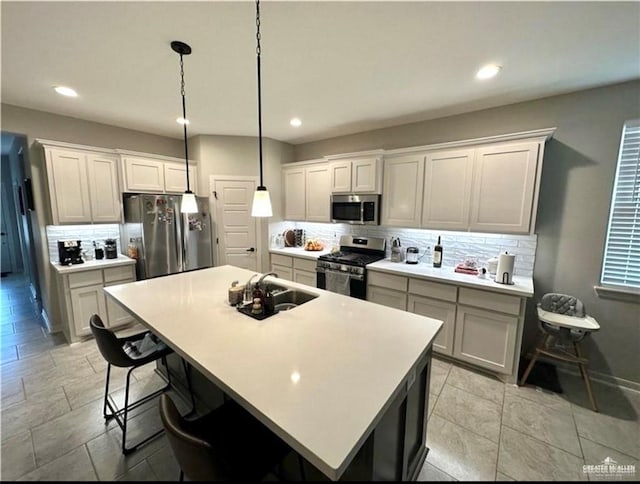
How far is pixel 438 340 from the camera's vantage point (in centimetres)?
272

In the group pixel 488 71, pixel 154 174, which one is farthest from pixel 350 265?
pixel 154 174

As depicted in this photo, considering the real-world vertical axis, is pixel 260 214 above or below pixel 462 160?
below

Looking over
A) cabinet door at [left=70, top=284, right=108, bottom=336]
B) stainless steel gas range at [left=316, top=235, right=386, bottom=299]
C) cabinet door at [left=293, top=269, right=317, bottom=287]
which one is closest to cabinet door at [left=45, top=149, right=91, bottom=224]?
cabinet door at [left=70, top=284, right=108, bottom=336]

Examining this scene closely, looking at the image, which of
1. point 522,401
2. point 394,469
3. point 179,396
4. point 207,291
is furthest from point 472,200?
point 179,396

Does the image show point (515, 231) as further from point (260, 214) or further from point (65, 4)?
point (65, 4)

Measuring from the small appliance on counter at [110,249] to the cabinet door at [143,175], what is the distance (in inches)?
27.7

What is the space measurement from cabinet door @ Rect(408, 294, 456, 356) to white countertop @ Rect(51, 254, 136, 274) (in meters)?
3.44

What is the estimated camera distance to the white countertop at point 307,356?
2.69 ft

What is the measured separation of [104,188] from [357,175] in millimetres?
3186

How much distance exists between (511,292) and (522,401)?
89cm

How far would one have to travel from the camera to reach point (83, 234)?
3.33 metres

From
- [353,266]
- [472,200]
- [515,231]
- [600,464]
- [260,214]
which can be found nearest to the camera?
[600,464]

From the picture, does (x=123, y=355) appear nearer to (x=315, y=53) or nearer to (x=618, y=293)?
(x=315, y=53)

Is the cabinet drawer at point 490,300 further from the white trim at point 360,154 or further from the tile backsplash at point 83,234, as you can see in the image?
the tile backsplash at point 83,234
